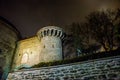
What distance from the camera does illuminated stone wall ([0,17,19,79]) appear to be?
73.8 feet

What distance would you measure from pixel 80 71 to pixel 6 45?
16.1 metres

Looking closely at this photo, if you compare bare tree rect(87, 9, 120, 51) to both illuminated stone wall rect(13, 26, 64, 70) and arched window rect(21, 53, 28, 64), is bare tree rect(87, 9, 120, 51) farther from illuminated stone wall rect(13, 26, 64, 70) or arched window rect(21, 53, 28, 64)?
arched window rect(21, 53, 28, 64)

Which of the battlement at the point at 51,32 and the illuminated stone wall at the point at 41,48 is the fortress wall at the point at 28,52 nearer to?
the illuminated stone wall at the point at 41,48

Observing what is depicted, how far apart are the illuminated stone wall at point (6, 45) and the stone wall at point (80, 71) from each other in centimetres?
1034

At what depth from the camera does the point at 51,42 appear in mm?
20703

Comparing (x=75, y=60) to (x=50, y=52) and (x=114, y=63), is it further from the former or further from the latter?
(x=50, y=52)

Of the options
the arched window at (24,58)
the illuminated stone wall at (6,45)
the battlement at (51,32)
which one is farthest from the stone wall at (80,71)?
the illuminated stone wall at (6,45)

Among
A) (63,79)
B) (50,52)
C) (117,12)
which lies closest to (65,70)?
(63,79)

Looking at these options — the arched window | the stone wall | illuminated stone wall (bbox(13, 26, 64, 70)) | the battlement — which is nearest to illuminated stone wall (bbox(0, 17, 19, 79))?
illuminated stone wall (bbox(13, 26, 64, 70))

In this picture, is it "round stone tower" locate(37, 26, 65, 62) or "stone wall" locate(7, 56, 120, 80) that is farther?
"round stone tower" locate(37, 26, 65, 62)

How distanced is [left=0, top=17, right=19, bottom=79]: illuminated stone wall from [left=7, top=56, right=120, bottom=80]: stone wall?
10343 millimetres

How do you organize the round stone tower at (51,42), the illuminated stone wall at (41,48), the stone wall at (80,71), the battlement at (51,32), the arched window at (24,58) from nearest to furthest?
the stone wall at (80,71) → the round stone tower at (51,42) → the illuminated stone wall at (41,48) → the battlement at (51,32) → the arched window at (24,58)

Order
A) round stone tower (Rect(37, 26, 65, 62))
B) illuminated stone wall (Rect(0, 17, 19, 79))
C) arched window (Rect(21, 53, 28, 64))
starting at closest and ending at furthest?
round stone tower (Rect(37, 26, 65, 62)) → illuminated stone wall (Rect(0, 17, 19, 79)) → arched window (Rect(21, 53, 28, 64))

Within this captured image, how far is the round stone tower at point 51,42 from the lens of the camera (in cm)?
1945
